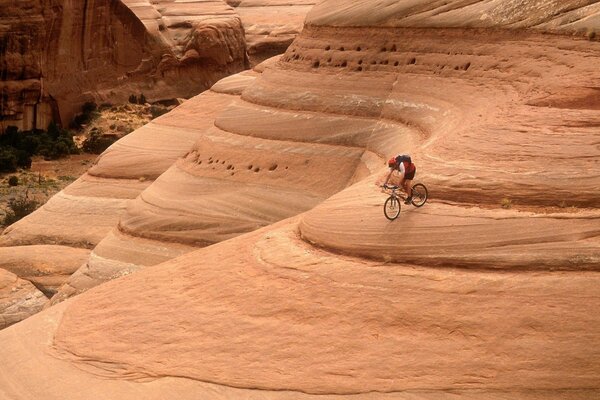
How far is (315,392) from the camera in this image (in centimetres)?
898

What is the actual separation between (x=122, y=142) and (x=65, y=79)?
19509 millimetres

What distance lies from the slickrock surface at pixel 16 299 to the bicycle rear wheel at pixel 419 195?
12137 mm

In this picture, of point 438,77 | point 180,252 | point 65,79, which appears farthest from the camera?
point 65,79

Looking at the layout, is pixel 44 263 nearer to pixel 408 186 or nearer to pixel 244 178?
pixel 244 178

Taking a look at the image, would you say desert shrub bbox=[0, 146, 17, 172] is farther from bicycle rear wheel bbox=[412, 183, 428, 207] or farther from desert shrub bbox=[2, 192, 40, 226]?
bicycle rear wheel bbox=[412, 183, 428, 207]

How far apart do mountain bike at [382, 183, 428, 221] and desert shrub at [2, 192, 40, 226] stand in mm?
22421

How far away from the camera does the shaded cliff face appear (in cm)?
4234

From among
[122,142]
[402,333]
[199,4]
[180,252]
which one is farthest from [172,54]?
[402,333]

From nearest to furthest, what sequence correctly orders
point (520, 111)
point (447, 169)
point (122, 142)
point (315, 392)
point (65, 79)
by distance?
point (315, 392), point (447, 169), point (520, 111), point (122, 142), point (65, 79)

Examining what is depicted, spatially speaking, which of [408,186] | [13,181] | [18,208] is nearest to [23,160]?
[13,181]

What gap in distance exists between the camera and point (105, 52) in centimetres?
4700

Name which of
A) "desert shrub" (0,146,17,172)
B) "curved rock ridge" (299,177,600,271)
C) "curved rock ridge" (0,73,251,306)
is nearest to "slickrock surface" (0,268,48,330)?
"curved rock ridge" (0,73,251,306)

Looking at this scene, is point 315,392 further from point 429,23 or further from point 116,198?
point 116,198

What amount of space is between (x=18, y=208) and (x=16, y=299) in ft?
36.9
